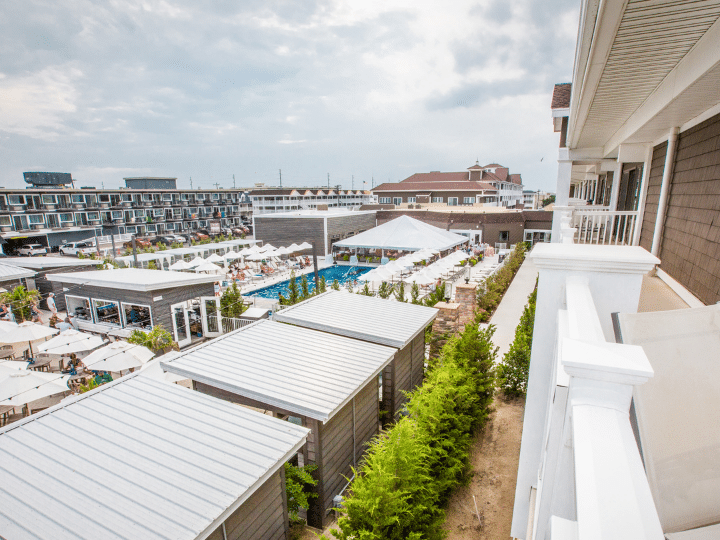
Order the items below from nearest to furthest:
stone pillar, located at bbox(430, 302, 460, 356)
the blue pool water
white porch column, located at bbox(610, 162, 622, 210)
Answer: white porch column, located at bbox(610, 162, 622, 210)
stone pillar, located at bbox(430, 302, 460, 356)
the blue pool water

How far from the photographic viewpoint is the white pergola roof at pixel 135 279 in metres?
13.0

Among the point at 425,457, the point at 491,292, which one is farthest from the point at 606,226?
the point at 491,292

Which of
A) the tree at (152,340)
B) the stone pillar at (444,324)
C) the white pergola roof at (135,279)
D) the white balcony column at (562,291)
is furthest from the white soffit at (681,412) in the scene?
the white pergola roof at (135,279)

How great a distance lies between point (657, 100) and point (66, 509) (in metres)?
7.46

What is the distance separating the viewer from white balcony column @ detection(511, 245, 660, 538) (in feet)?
8.51

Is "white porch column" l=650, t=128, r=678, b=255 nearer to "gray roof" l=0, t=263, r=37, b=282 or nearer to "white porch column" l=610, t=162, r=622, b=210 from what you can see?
"white porch column" l=610, t=162, r=622, b=210

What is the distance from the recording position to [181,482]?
3.77 m

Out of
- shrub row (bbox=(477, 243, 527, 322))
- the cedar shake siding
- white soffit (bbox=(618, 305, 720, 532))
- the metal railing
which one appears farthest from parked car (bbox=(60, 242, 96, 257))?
white soffit (bbox=(618, 305, 720, 532))

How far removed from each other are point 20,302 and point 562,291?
812 inches

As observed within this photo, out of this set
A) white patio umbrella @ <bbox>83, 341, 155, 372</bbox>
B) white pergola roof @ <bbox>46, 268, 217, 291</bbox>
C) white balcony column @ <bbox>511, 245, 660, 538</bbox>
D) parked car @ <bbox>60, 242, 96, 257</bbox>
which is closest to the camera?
white balcony column @ <bbox>511, 245, 660, 538</bbox>

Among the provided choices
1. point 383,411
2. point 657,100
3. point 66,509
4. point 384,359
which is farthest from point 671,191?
point 66,509

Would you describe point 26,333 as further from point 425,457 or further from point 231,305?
point 425,457

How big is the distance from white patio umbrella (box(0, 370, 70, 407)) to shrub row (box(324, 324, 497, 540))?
6897 mm

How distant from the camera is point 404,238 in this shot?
1037 inches
